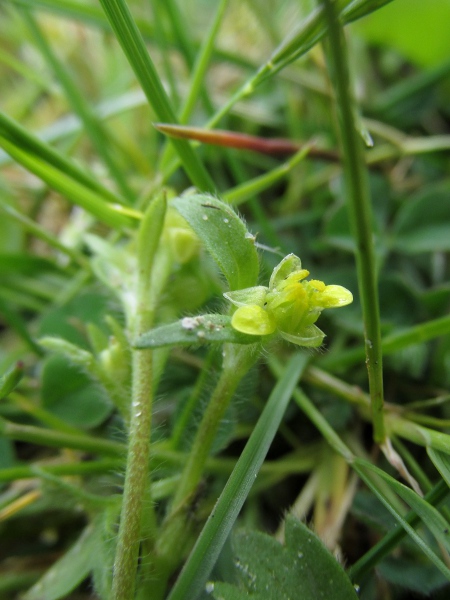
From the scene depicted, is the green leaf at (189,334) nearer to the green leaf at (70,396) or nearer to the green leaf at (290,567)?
the green leaf at (290,567)

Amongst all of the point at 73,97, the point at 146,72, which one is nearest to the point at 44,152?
the point at 146,72

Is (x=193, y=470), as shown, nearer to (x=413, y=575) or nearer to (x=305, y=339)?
(x=305, y=339)

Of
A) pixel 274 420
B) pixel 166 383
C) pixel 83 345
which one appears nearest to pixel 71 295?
pixel 83 345

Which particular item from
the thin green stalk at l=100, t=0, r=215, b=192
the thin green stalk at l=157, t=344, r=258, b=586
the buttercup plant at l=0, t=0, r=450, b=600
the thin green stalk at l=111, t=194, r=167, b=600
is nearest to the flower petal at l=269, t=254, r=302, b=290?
the buttercup plant at l=0, t=0, r=450, b=600

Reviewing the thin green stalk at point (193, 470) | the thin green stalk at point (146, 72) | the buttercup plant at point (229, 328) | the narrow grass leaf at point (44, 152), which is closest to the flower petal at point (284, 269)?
the buttercup plant at point (229, 328)

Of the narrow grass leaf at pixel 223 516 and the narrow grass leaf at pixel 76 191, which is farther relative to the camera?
the narrow grass leaf at pixel 76 191

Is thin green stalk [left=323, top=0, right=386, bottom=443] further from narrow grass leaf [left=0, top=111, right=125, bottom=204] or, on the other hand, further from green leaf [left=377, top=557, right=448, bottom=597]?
narrow grass leaf [left=0, top=111, right=125, bottom=204]
